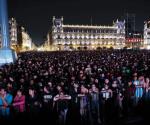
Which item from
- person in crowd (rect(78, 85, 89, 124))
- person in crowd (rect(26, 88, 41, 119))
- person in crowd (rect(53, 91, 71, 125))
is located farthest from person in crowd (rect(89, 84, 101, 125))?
person in crowd (rect(26, 88, 41, 119))

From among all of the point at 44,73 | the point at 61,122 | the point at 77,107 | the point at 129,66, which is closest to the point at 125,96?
the point at 77,107

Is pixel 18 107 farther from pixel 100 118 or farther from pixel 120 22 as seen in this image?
pixel 120 22

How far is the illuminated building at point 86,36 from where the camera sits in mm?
154375

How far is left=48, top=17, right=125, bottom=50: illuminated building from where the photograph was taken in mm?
154375

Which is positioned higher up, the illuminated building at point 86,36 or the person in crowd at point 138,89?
the illuminated building at point 86,36

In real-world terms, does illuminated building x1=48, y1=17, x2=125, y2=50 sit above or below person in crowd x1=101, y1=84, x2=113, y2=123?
above

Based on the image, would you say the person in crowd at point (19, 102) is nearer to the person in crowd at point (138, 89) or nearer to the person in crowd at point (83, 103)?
the person in crowd at point (83, 103)

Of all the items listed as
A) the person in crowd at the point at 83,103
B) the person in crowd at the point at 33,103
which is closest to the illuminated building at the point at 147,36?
the person in crowd at the point at 83,103

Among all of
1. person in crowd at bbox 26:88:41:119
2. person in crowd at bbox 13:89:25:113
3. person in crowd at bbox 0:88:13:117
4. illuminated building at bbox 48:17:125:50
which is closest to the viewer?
person in crowd at bbox 0:88:13:117

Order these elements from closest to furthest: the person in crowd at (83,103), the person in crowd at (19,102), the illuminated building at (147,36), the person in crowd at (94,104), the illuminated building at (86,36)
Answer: the person in crowd at (19,102), the person in crowd at (83,103), the person in crowd at (94,104), the illuminated building at (147,36), the illuminated building at (86,36)

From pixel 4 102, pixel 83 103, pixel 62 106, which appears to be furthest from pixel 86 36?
pixel 4 102

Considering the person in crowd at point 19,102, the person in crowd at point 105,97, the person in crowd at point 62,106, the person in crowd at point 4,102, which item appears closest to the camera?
the person in crowd at point 4,102

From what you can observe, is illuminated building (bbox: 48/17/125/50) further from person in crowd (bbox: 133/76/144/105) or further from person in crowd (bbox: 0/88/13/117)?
person in crowd (bbox: 0/88/13/117)

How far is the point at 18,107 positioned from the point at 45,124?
1062 mm
